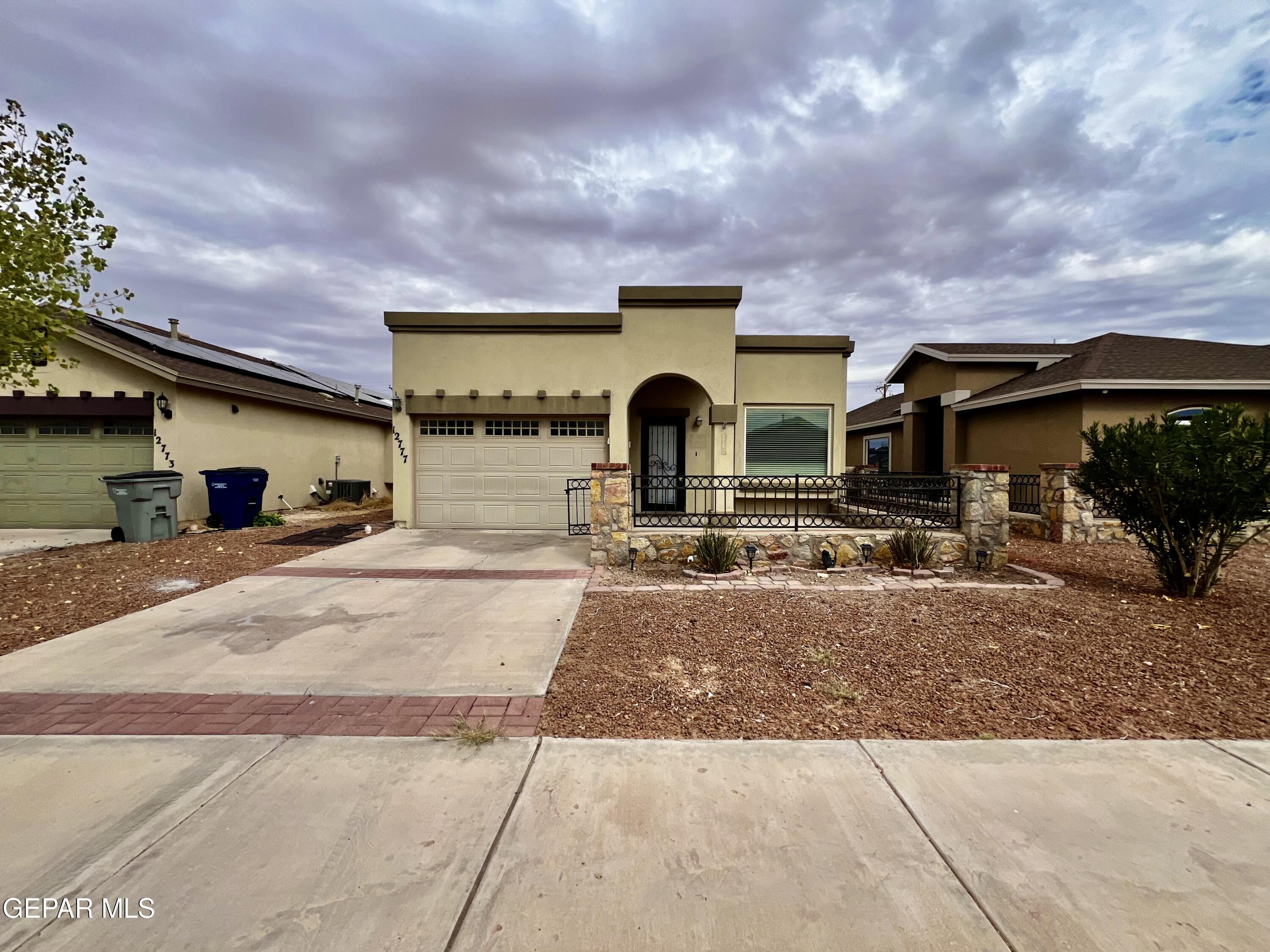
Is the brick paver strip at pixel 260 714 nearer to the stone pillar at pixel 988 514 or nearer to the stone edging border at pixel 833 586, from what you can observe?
the stone edging border at pixel 833 586

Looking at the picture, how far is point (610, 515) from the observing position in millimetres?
7375

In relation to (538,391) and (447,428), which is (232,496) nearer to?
(447,428)

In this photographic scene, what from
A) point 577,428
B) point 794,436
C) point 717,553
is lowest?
point 717,553

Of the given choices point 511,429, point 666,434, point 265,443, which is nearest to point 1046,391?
point 666,434

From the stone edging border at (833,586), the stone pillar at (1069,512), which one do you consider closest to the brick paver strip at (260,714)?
the stone edging border at (833,586)

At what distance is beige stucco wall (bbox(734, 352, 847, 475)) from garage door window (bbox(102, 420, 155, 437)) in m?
12.5

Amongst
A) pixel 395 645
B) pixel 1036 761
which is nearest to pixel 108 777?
pixel 395 645

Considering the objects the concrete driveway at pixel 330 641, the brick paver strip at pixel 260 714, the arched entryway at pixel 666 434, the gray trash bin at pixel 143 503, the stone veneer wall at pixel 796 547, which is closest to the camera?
the brick paver strip at pixel 260 714

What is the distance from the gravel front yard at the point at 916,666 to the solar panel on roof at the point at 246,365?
45.7ft

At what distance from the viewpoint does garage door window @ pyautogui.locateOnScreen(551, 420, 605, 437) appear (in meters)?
11.0

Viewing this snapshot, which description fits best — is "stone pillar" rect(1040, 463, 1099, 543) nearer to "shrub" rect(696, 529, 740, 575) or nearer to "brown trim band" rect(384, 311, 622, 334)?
"shrub" rect(696, 529, 740, 575)

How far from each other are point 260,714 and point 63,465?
40.0 feet

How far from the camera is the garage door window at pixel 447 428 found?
10984mm

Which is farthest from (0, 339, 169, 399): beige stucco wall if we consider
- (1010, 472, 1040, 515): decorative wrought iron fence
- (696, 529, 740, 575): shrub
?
(1010, 472, 1040, 515): decorative wrought iron fence
